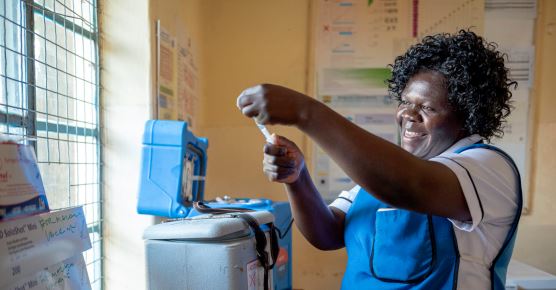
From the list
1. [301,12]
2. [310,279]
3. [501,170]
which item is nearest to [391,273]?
[501,170]

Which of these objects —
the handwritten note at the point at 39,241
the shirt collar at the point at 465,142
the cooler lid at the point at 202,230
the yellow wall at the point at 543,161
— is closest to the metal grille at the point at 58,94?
the handwritten note at the point at 39,241

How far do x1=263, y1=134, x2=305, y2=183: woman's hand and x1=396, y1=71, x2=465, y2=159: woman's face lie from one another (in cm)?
27

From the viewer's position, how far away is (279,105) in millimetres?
625

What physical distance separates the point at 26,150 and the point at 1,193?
5.0 inches

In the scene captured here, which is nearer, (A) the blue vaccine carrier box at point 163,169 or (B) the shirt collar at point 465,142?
(B) the shirt collar at point 465,142

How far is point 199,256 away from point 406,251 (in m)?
0.45

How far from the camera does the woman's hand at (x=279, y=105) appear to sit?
62 centimetres

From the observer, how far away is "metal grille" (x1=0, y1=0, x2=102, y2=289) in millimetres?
949

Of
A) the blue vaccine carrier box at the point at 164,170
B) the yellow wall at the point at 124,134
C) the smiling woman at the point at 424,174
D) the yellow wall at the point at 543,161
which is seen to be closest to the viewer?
the smiling woman at the point at 424,174

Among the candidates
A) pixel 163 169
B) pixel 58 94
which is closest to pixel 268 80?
pixel 163 169

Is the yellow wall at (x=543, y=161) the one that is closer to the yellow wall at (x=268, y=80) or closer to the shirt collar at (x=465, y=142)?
the yellow wall at (x=268, y=80)

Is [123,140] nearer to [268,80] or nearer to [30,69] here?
[30,69]

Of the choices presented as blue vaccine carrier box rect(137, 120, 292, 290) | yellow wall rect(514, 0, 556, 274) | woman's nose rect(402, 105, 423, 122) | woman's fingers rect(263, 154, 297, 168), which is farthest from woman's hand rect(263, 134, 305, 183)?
yellow wall rect(514, 0, 556, 274)

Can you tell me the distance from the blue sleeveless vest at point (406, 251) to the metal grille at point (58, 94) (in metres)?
0.80
